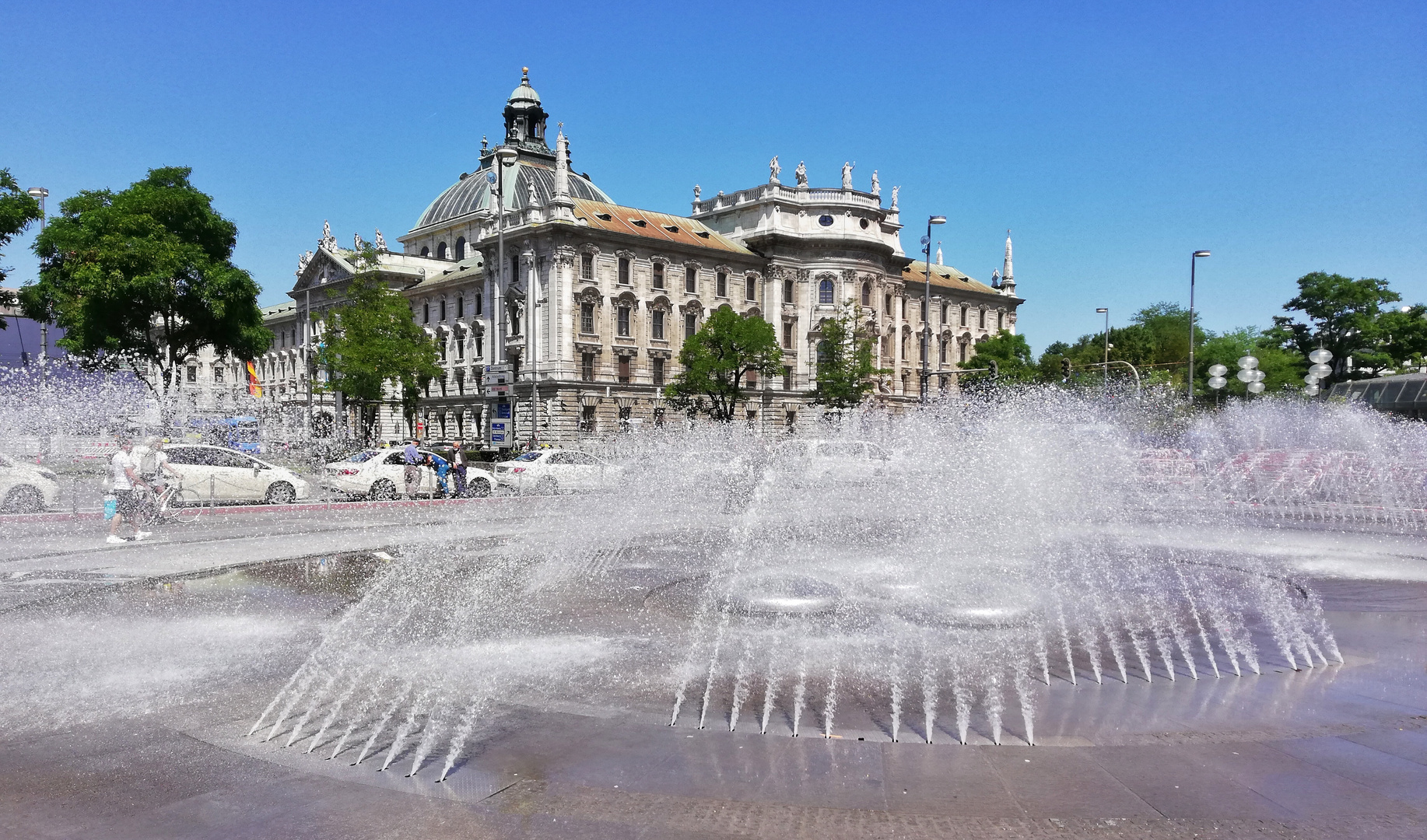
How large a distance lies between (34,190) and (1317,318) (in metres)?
88.8

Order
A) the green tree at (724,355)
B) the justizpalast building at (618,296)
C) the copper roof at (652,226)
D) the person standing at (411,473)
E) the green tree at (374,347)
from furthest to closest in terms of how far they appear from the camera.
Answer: the copper roof at (652,226), the justizpalast building at (618,296), the green tree at (724,355), the green tree at (374,347), the person standing at (411,473)

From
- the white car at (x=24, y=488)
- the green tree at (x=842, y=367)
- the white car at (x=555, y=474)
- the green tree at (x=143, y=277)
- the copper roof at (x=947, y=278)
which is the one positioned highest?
the copper roof at (x=947, y=278)

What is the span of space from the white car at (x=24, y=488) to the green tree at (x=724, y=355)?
38.6 m

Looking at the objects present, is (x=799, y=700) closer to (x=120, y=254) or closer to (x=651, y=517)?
(x=651, y=517)

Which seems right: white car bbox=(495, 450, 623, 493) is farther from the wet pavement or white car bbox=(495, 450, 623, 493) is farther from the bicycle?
the wet pavement

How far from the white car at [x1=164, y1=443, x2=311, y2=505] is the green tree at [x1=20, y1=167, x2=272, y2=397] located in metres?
20.1

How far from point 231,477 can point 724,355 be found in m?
37.2

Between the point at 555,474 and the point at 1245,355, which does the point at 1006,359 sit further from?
the point at 555,474

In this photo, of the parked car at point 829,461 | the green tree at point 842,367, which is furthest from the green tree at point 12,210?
the green tree at point 842,367

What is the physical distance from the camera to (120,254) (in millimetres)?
39250

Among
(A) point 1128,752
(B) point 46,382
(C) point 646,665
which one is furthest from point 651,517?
(B) point 46,382

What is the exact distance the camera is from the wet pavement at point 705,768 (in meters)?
4.76

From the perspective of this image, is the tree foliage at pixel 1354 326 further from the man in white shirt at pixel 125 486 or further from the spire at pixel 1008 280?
the man in white shirt at pixel 125 486

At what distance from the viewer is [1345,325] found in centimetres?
7781
